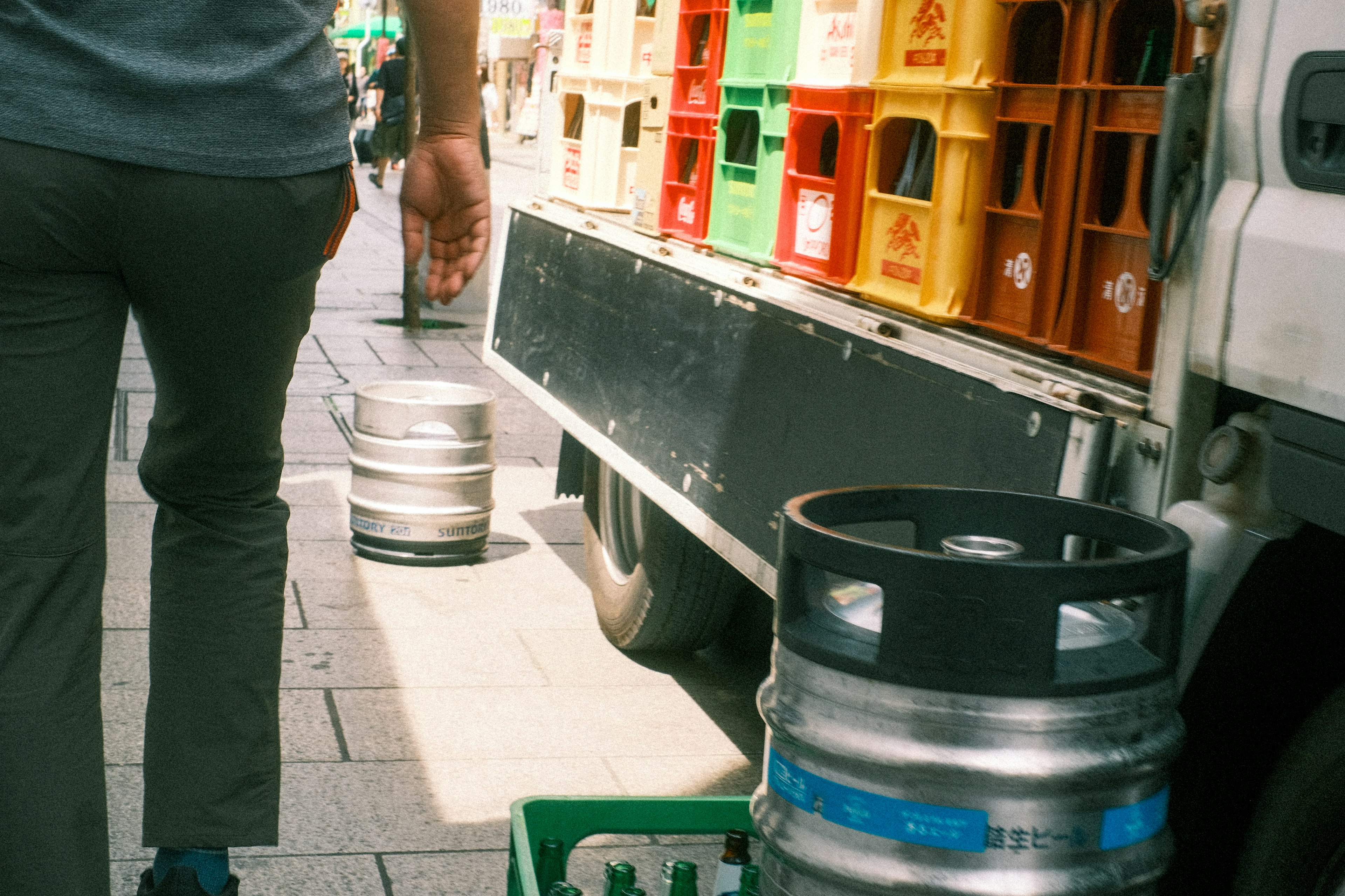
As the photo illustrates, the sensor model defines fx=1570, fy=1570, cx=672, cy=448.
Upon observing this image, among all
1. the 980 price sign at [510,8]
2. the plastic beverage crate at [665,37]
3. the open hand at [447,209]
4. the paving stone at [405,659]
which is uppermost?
the 980 price sign at [510,8]

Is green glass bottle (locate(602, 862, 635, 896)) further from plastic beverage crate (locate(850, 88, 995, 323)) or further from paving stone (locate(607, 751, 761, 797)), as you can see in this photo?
paving stone (locate(607, 751, 761, 797))

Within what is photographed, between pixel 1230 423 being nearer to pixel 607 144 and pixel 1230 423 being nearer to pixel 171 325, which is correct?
pixel 171 325

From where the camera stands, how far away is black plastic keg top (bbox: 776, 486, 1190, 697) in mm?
1442

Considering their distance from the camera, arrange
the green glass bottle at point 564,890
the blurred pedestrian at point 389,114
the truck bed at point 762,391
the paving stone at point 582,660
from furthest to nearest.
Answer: the blurred pedestrian at point 389,114
the paving stone at point 582,660
the truck bed at point 762,391
the green glass bottle at point 564,890

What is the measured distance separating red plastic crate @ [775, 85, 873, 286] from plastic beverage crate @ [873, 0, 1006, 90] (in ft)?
0.41

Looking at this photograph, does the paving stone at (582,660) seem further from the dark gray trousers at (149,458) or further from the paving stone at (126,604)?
the dark gray trousers at (149,458)

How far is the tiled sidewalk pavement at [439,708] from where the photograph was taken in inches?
120

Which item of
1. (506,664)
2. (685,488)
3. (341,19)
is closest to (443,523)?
(506,664)

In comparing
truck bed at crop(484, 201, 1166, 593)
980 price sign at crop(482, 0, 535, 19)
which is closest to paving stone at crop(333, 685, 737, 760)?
truck bed at crop(484, 201, 1166, 593)

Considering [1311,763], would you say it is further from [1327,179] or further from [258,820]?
[258,820]

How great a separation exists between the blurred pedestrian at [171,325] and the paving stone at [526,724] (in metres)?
1.43

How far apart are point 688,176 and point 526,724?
1436 millimetres

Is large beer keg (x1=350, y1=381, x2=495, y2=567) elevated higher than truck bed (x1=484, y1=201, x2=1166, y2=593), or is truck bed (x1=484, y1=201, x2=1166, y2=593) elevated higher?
truck bed (x1=484, y1=201, x2=1166, y2=593)

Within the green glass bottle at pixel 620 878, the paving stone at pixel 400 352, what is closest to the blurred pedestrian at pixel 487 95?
the paving stone at pixel 400 352
